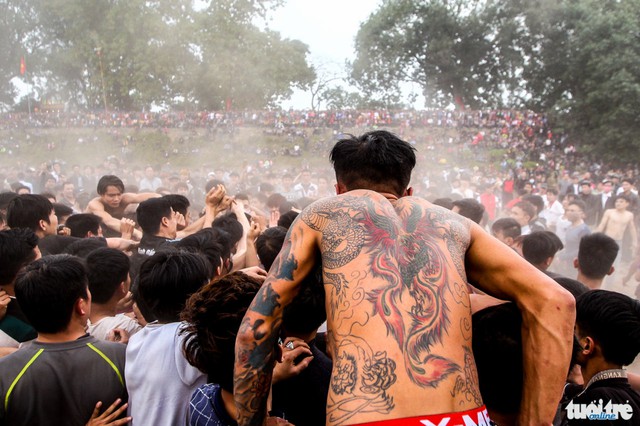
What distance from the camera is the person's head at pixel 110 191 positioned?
619 centimetres

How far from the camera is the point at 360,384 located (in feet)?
5.61

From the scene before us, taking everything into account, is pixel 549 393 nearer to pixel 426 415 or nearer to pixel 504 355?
pixel 504 355

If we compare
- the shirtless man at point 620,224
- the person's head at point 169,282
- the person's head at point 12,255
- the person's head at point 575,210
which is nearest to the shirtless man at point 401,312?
the person's head at point 169,282

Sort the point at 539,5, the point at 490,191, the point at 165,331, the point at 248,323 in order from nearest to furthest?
the point at 248,323, the point at 165,331, the point at 490,191, the point at 539,5

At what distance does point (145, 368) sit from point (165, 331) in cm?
18

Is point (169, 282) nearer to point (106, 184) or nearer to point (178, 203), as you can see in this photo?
point (178, 203)

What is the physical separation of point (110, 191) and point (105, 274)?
339 centimetres

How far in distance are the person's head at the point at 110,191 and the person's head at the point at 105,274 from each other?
3269mm

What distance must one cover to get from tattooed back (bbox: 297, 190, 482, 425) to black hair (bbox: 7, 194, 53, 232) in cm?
340

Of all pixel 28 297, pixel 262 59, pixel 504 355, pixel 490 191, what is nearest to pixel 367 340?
pixel 504 355

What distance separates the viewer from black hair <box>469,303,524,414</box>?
1951mm

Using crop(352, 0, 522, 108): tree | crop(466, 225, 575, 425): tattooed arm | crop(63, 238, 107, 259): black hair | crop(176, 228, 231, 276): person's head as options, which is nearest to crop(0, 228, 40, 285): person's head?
crop(63, 238, 107, 259): black hair

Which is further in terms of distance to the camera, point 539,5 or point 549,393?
point 539,5

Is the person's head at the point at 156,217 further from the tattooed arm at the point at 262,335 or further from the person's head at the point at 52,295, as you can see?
the tattooed arm at the point at 262,335
